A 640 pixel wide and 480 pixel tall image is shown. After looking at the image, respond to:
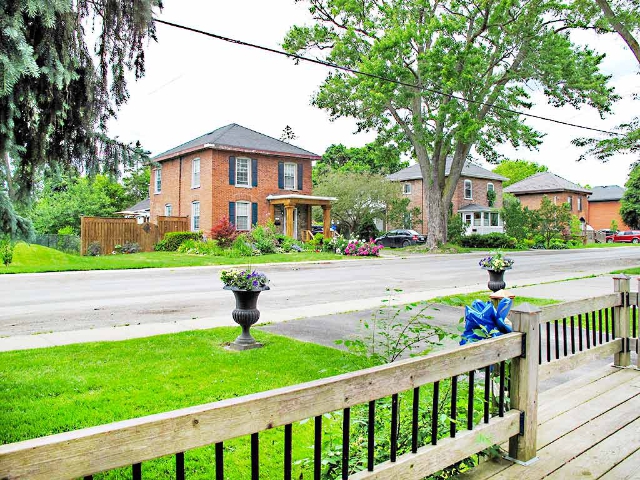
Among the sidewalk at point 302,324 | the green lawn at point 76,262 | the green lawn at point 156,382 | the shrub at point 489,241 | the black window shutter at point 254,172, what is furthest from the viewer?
the shrub at point 489,241

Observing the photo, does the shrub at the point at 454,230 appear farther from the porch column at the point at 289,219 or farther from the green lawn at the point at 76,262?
the green lawn at the point at 76,262

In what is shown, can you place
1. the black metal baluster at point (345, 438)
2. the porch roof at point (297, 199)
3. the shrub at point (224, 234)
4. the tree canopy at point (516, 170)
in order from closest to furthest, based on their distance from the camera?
the black metal baluster at point (345, 438)
the shrub at point (224, 234)
the porch roof at point (297, 199)
the tree canopy at point (516, 170)

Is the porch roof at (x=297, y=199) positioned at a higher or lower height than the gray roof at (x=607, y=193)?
lower

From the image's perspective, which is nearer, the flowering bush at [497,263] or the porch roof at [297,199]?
the flowering bush at [497,263]

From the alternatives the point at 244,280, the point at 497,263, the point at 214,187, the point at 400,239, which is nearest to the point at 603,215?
the point at 400,239

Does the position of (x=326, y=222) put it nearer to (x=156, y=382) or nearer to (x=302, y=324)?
→ (x=302, y=324)

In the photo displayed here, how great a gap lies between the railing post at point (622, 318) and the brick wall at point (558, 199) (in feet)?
194

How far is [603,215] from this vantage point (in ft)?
228

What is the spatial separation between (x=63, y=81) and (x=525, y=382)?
4222 mm

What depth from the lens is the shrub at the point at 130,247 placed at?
2736 cm

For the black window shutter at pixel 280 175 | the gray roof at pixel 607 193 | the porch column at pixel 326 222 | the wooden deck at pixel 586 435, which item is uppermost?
the gray roof at pixel 607 193

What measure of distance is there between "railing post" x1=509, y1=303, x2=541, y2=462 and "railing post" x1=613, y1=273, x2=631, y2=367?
8.78ft

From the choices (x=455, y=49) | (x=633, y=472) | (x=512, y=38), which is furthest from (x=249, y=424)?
(x=512, y=38)

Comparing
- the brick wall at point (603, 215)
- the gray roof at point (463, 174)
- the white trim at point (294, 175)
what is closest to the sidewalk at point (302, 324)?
the white trim at point (294, 175)
